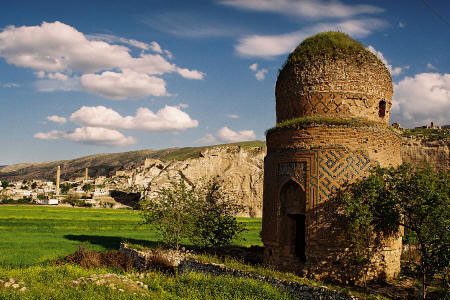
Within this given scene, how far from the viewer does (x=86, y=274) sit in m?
12.9

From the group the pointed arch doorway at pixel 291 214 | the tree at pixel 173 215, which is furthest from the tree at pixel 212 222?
the pointed arch doorway at pixel 291 214

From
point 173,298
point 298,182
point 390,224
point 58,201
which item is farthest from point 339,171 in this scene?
point 58,201

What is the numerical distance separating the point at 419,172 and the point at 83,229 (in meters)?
27.7

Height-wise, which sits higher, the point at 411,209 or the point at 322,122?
the point at 322,122

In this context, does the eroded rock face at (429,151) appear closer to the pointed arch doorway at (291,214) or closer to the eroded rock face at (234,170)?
the pointed arch doorway at (291,214)

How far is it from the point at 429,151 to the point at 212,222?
14463 millimetres

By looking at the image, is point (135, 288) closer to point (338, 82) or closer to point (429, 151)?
point (338, 82)

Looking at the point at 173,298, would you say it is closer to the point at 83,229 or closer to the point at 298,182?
the point at 298,182

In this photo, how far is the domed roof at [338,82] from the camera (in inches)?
514

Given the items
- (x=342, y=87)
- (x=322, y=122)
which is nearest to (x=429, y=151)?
(x=342, y=87)

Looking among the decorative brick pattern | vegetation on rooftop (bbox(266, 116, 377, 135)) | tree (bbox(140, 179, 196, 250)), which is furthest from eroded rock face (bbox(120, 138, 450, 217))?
the decorative brick pattern

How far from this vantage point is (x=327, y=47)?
13.5 metres

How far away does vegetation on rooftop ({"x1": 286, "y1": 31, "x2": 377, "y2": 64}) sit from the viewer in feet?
43.7

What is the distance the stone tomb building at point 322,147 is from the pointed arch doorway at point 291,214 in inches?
0.9
